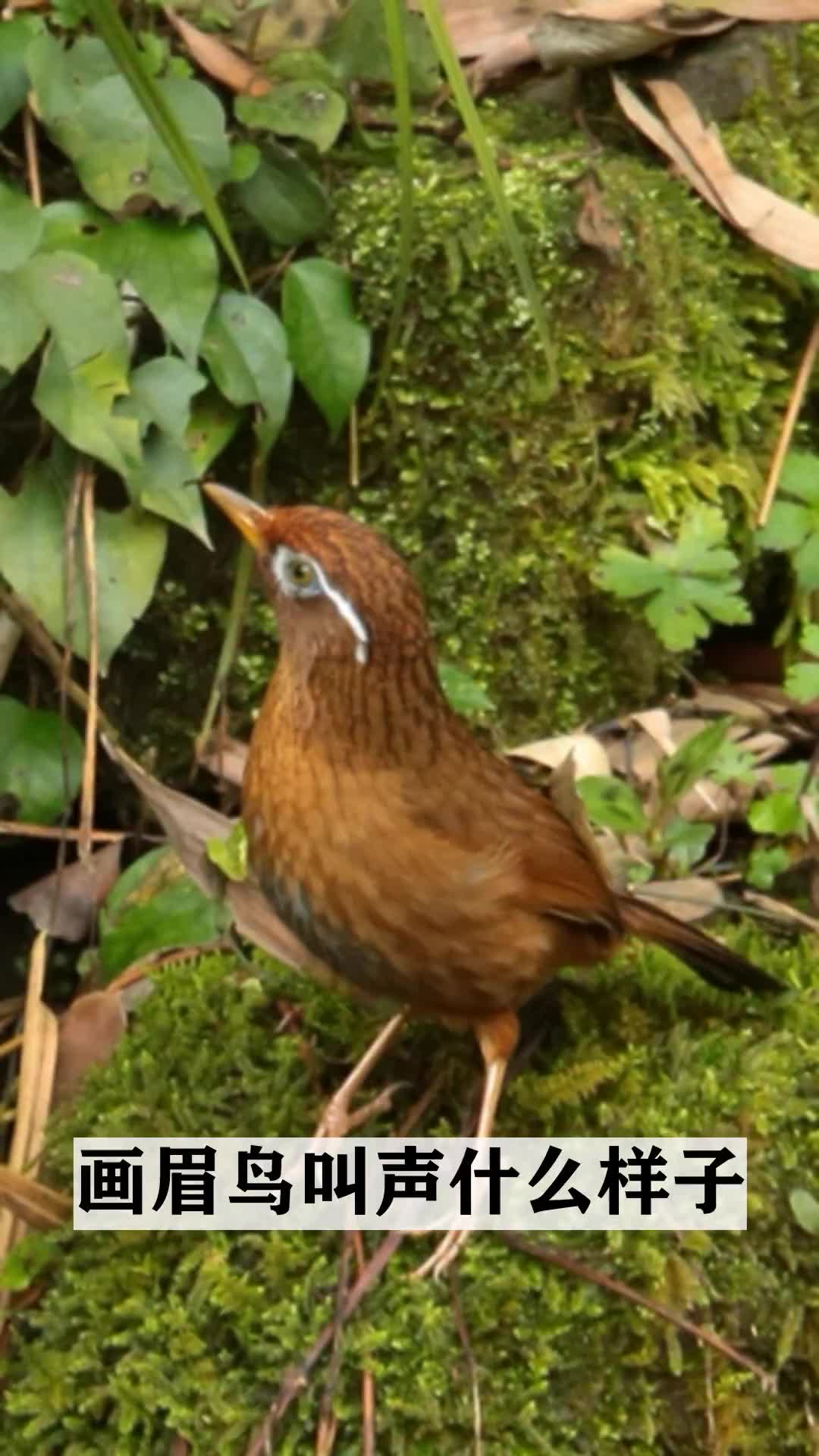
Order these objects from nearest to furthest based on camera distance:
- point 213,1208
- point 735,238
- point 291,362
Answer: point 213,1208 → point 291,362 → point 735,238

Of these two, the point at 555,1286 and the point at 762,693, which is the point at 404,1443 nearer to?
the point at 555,1286

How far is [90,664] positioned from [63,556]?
0.16 meters

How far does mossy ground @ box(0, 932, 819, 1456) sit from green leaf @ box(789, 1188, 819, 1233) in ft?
0.04

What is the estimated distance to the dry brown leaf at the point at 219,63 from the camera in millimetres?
3207

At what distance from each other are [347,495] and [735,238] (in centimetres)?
80

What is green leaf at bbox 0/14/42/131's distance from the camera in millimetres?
2990

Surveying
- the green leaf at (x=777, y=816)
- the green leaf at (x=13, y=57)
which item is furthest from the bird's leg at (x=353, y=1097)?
the green leaf at (x=13, y=57)

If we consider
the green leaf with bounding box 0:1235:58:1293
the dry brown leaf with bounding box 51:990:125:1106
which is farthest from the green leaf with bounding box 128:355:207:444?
the green leaf with bounding box 0:1235:58:1293

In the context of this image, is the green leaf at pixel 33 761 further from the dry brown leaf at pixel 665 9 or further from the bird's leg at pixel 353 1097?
the dry brown leaf at pixel 665 9

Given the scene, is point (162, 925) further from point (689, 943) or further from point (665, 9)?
point (665, 9)

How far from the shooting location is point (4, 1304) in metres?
2.50

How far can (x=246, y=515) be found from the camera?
227cm

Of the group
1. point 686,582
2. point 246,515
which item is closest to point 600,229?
point 686,582

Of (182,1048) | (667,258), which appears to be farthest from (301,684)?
(667,258)
